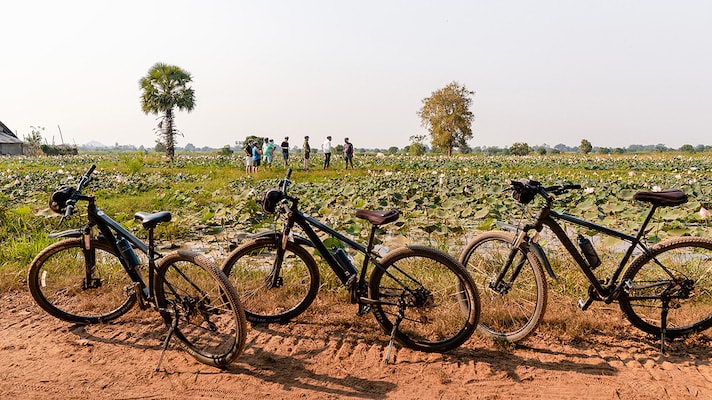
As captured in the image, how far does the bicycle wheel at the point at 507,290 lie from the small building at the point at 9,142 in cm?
5073

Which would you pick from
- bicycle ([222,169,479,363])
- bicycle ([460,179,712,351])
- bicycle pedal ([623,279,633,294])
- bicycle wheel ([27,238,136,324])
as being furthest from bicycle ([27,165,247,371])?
bicycle pedal ([623,279,633,294])

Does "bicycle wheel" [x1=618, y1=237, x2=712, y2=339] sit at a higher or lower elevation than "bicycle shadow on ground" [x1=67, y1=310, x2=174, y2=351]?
higher

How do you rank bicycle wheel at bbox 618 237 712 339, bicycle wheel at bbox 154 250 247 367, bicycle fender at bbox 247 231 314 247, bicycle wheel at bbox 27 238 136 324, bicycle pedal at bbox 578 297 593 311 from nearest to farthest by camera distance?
bicycle wheel at bbox 154 250 247 367 < bicycle wheel at bbox 618 237 712 339 < bicycle pedal at bbox 578 297 593 311 < bicycle fender at bbox 247 231 314 247 < bicycle wheel at bbox 27 238 136 324

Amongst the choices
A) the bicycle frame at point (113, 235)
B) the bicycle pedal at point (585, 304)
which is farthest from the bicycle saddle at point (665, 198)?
the bicycle frame at point (113, 235)

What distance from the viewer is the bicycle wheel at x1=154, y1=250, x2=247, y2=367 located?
9.61 ft

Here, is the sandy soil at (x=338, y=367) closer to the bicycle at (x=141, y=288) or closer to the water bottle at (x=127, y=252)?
the bicycle at (x=141, y=288)

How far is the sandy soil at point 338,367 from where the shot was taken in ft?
9.04

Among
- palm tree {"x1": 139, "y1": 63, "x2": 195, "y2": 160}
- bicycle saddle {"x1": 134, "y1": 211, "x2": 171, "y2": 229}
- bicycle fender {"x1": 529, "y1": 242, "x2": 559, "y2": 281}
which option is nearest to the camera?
bicycle saddle {"x1": 134, "y1": 211, "x2": 171, "y2": 229}

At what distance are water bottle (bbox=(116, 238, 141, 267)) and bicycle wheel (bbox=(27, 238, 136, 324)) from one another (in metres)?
0.20

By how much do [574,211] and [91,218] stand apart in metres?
6.58

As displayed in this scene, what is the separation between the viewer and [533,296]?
3.44 m

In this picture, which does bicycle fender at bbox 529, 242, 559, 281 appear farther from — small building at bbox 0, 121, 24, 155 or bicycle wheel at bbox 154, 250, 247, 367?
small building at bbox 0, 121, 24, 155

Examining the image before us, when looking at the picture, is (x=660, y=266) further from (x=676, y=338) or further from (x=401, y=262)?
(x=401, y=262)

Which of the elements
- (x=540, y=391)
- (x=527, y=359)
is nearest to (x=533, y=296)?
(x=527, y=359)
